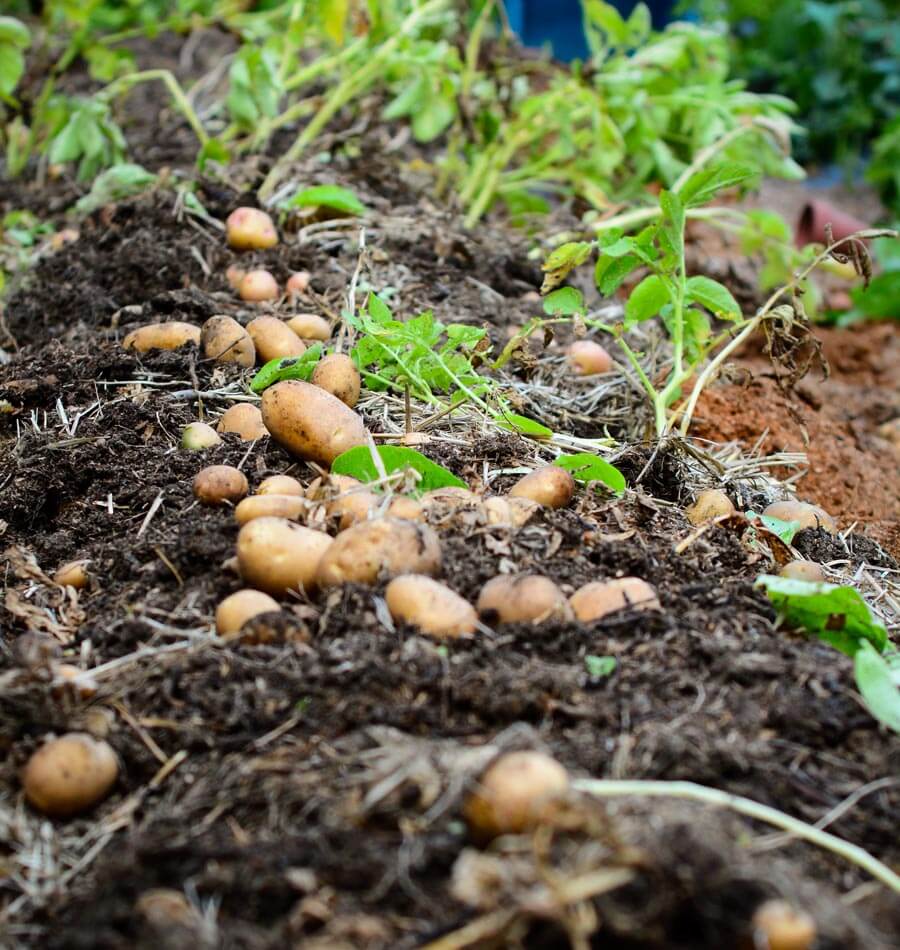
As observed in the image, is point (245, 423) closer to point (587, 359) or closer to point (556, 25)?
point (587, 359)

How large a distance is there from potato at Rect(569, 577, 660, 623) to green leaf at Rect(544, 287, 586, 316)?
0.88 m

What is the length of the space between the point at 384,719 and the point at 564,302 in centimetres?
124

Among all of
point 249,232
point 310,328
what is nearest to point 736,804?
point 310,328

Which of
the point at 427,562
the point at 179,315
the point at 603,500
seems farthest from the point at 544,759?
the point at 179,315

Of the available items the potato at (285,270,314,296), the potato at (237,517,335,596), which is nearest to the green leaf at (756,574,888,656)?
the potato at (237,517,335,596)

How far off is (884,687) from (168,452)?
4.40 ft

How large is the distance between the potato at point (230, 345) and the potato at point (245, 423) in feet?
0.89

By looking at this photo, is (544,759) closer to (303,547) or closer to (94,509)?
(303,547)

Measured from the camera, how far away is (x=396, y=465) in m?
1.87

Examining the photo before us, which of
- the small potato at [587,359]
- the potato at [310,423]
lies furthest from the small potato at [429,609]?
the small potato at [587,359]

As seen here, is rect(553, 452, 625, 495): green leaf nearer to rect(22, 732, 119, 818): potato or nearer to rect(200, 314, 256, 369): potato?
rect(200, 314, 256, 369): potato

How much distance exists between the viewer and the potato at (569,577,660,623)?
60.5 inches

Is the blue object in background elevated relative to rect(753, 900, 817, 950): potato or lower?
lower

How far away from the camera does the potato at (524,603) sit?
149cm
